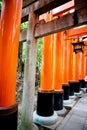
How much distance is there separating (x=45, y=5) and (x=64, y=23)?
0.90 m

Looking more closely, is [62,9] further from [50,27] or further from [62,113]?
[62,113]

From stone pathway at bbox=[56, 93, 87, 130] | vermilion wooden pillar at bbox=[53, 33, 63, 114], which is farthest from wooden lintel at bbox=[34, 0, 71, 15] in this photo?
stone pathway at bbox=[56, 93, 87, 130]

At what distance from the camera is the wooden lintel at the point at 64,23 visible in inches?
137

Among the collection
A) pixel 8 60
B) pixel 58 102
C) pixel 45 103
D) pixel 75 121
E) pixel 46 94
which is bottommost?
pixel 75 121

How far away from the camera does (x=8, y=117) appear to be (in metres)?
2.33

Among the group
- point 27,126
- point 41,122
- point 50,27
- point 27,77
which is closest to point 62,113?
point 41,122

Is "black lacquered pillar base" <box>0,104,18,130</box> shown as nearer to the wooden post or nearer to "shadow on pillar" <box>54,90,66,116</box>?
the wooden post

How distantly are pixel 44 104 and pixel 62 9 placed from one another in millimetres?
3315

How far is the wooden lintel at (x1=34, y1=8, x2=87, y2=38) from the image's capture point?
3.47 m

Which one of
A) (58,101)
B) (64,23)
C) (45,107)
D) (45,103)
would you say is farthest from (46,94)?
(64,23)

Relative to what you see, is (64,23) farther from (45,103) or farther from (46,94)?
(45,103)

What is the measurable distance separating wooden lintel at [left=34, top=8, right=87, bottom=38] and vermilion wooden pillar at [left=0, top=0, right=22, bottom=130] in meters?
1.47

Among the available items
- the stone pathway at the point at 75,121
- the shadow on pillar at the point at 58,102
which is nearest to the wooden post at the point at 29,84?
the stone pathway at the point at 75,121

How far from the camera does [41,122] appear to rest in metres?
4.91
